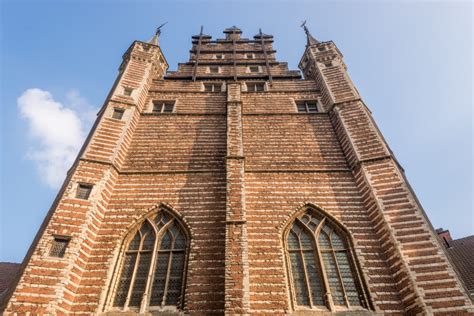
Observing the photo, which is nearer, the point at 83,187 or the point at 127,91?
the point at 83,187

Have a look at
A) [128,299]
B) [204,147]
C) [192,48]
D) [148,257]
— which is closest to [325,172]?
[204,147]

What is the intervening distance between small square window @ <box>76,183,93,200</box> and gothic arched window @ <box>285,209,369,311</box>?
6.51 m

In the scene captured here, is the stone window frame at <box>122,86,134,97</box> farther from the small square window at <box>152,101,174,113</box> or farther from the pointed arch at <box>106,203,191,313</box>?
the pointed arch at <box>106,203,191,313</box>

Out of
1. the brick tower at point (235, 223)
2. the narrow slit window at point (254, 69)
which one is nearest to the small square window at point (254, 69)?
the narrow slit window at point (254, 69)

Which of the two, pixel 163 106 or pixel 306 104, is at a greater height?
pixel 306 104

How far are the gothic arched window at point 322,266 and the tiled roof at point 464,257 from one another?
198 inches

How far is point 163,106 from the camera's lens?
16.1 meters

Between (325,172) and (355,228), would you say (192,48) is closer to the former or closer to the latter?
(325,172)

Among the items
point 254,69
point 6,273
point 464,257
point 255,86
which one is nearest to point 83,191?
point 6,273

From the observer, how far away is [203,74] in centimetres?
2058

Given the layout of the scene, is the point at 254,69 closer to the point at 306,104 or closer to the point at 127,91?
the point at 306,104

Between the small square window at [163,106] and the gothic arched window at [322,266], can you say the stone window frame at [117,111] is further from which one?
the gothic arched window at [322,266]

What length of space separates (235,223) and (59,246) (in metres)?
4.90

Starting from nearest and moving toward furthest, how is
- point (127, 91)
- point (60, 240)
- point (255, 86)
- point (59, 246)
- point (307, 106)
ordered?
1. point (59, 246)
2. point (60, 240)
3. point (127, 91)
4. point (307, 106)
5. point (255, 86)
